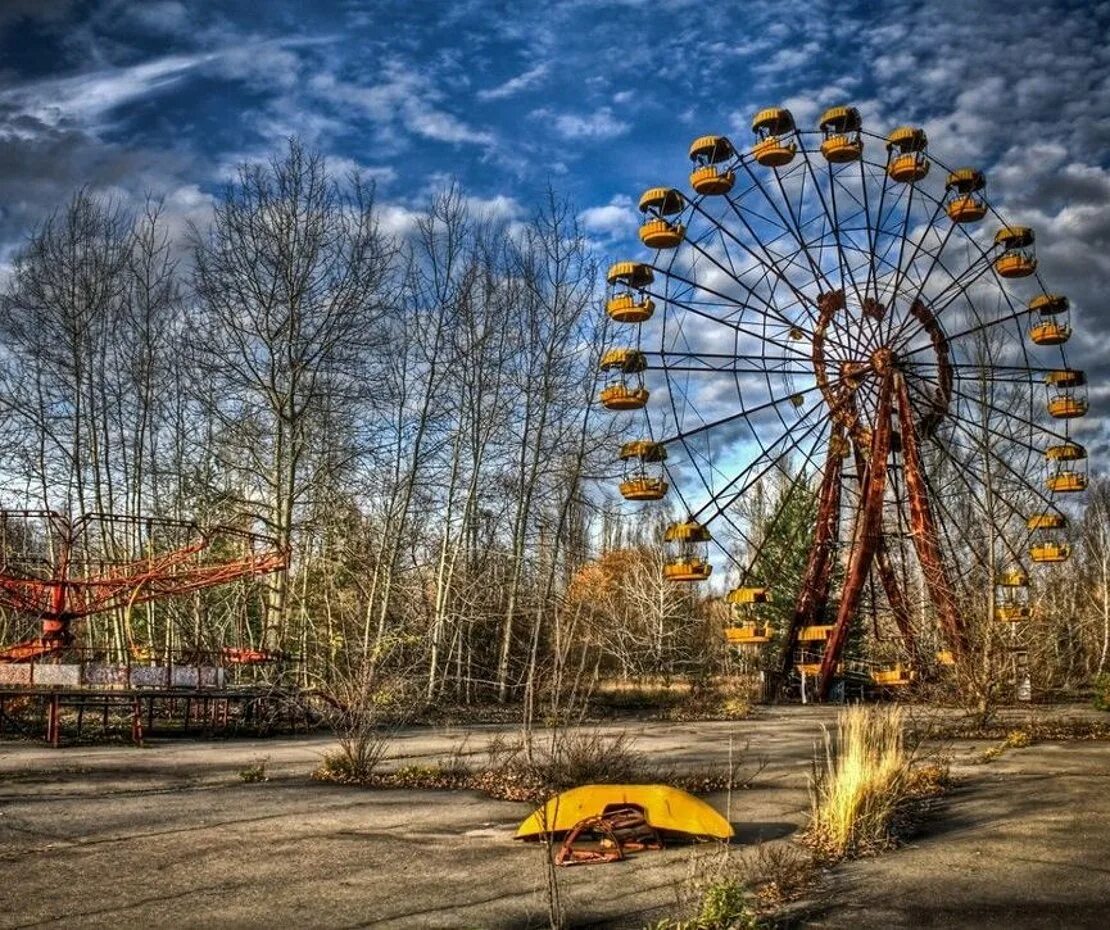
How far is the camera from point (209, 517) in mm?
27094

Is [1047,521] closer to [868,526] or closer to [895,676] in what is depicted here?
[868,526]

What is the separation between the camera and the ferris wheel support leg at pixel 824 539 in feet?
96.1

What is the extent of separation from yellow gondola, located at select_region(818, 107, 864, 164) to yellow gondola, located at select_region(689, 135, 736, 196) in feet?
7.80

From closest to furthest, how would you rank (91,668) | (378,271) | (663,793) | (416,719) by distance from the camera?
(663,793) < (91,668) < (416,719) < (378,271)

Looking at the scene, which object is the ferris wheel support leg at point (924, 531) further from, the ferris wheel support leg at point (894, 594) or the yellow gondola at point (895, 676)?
the yellow gondola at point (895, 676)

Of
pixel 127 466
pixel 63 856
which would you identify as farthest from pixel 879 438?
pixel 63 856

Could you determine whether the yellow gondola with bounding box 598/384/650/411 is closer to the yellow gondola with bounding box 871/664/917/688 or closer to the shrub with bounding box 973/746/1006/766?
the yellow gondola with bounding box 871/664/917/688

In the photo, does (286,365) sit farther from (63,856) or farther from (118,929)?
(118,929)

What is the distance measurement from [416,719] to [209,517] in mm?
7490

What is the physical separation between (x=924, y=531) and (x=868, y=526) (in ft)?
5.40

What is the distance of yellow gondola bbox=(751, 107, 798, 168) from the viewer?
28062 millimetres

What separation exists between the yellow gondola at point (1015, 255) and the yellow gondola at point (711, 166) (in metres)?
7.14

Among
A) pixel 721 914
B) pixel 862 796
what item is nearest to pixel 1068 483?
pixel 862 796

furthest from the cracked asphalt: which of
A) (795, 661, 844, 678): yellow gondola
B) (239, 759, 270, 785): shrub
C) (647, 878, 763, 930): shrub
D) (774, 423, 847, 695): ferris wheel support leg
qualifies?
(795, 661, 844, 678): yellow gondola
